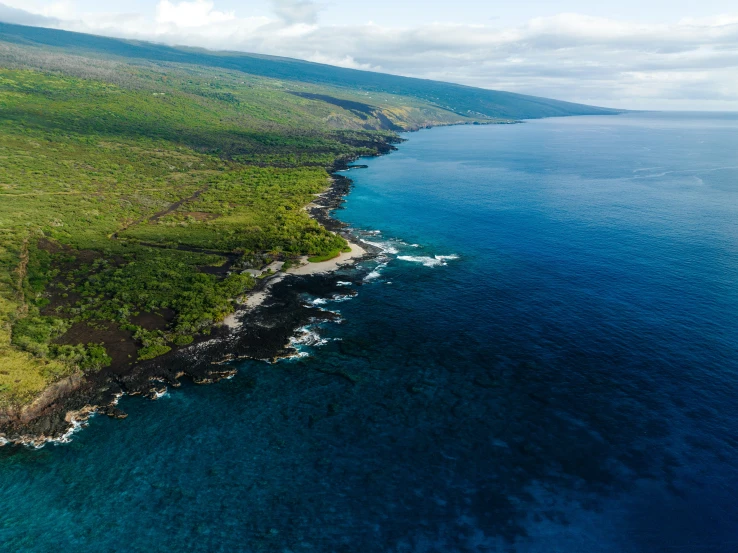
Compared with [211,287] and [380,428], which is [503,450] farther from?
[211,287]

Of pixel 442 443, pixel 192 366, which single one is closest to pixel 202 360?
pixel 192 366

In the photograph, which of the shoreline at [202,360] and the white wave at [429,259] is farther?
the white wave at [429,259]

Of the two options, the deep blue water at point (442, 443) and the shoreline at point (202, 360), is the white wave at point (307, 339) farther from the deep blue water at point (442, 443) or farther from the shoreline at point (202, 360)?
the deep blue water at point (442, 443)

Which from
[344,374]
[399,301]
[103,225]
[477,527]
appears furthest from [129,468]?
[103,225]

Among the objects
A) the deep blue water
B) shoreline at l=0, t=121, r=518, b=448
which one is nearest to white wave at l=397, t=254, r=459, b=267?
the deep blue water

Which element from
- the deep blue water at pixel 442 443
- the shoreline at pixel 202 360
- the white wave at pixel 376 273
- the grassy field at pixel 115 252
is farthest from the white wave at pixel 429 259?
the shoreline at pixel 202 360

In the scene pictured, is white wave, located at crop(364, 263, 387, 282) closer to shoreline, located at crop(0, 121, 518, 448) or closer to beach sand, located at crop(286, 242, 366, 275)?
shoreline, located at crop(0, 121, 518, 448)
